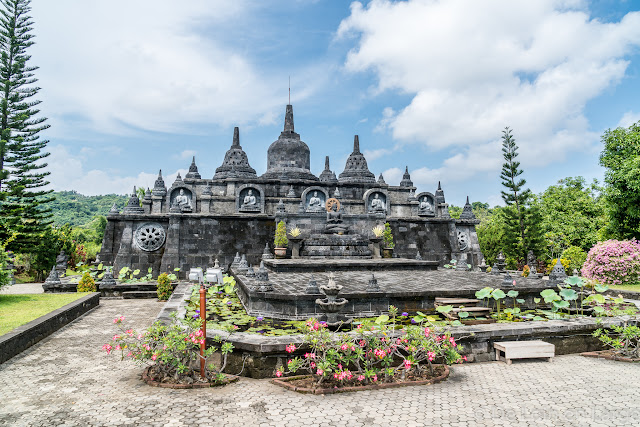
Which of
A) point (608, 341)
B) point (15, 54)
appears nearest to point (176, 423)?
point (608, 341)

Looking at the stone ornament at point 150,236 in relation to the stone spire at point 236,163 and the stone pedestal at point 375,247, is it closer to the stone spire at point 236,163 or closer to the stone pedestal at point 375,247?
the stone spire at point 236,163

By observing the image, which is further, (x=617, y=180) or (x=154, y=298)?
(x=617, y=180)

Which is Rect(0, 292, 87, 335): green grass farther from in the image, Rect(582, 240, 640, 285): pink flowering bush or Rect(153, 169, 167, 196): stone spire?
Rect(582, 240, 640, 285): pink flowering bush

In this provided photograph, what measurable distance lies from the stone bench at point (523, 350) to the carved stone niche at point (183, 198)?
15881 millimetres

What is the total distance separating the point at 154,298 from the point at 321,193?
940cm

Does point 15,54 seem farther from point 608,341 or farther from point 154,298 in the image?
point 608,341

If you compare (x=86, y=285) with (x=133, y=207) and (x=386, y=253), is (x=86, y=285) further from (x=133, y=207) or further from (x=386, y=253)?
(x=386, y=253)

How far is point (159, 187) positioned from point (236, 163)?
5.24 metres

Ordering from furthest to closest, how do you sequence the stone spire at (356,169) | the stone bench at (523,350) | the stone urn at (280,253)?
the stone spire at (356,169)
the stone urn at (280,253)
the stone bench at (523,350)

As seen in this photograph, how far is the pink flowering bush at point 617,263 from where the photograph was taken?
540 inches

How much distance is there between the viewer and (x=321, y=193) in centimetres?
1994

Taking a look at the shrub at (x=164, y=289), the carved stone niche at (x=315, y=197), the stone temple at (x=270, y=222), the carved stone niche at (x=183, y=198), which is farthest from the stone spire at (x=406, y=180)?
the shrub at (x=164, y=289)

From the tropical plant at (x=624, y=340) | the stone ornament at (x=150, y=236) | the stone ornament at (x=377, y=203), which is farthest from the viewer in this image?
the stone ornament at (x=377, y=203)

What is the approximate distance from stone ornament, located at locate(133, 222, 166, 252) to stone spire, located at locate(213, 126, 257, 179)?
23.9 ft
